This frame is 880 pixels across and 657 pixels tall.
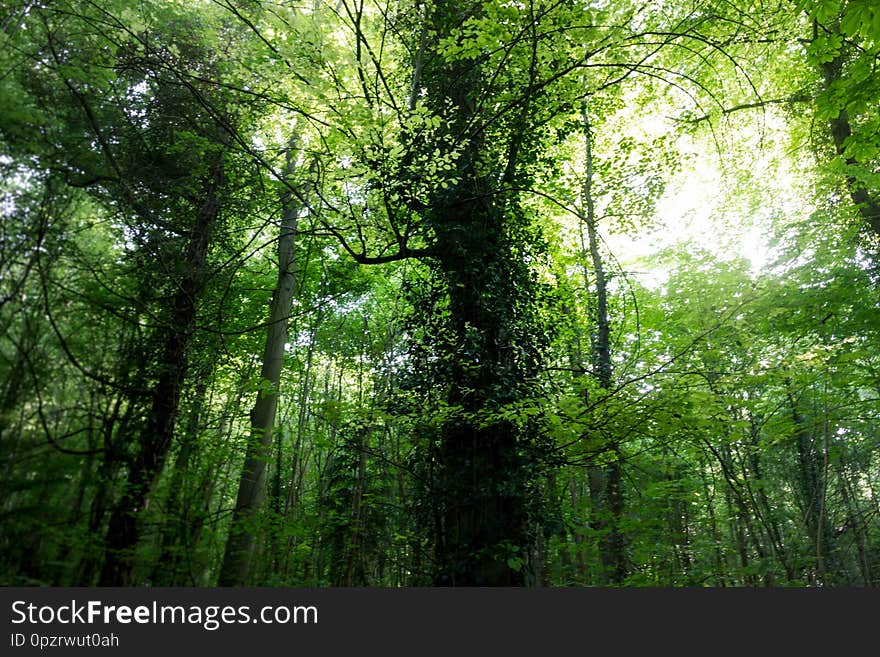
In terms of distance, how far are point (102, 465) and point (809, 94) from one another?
783 cm

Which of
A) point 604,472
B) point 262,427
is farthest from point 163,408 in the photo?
point 604,472

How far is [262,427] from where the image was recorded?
386 cm

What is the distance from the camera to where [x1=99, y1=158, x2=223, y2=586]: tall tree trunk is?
217cm

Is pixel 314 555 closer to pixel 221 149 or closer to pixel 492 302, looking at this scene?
pixel 492 302

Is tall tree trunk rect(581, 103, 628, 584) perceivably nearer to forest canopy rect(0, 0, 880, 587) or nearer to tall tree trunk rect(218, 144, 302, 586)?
forest canopy rect(0, 0, 880, 587)

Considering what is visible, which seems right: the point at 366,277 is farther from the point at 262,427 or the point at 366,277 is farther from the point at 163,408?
the point at 163,408

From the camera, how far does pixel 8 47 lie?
219 cm

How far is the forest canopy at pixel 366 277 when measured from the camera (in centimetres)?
218

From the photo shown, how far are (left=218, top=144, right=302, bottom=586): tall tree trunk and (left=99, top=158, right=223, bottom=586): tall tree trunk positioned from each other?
0.48m

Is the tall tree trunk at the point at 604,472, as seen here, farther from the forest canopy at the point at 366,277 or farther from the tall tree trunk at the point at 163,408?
the tall tree trunk at the point at 163,408

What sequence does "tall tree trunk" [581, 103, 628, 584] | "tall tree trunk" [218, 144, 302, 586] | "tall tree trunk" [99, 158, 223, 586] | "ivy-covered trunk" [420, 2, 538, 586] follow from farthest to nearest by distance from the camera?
"tall tree trunk" [581, 103, 628, 584]
"ivy-covered trunk" [420, 2, 538, 586]
"tall tree trunk" [218, 144, 302, 586]
"tall tree trunk" [99, 158, 223, 586]

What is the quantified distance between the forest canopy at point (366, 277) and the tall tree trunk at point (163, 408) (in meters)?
0.01

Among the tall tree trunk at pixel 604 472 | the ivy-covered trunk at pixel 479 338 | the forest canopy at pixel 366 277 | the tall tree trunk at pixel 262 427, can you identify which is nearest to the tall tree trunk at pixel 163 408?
the forest canopy at pixel 366 277

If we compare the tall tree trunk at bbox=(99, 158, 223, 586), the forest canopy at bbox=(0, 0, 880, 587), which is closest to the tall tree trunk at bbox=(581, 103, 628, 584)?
the forest canopy at bbox=(0, 0, 880, 587)
